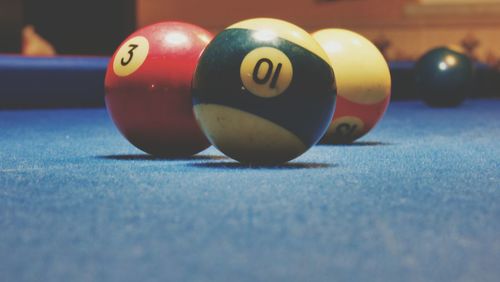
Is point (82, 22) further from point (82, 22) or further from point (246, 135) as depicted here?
point (246, 135)

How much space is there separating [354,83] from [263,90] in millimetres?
1231

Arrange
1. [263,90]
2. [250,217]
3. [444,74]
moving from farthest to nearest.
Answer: [444,74] → [263,90] → [250,217]

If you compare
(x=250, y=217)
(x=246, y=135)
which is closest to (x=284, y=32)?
(x=246, y=135)

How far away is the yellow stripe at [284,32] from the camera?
3504mm

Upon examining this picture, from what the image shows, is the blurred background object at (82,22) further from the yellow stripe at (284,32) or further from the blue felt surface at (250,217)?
the yellow stripe at (284,32)

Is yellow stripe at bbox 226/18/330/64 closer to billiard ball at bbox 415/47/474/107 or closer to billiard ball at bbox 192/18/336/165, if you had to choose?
billiard ball at bbox 192/18/336/165

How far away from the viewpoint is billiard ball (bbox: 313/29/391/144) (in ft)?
14.8

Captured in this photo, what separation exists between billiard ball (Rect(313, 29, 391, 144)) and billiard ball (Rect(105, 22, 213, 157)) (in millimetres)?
898

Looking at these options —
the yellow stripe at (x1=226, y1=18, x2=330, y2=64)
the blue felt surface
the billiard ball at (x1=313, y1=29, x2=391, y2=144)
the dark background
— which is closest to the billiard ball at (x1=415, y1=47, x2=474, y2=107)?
the billiard ball at (x1=313, y1=29, x2=391, y2=144)

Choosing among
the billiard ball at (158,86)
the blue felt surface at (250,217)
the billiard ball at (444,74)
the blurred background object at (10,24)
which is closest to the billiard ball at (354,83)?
the blue felt surface at (250,217)

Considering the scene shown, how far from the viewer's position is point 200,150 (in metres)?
4.07

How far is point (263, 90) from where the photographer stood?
11.2 feet

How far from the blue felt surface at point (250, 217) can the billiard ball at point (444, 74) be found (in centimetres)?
431

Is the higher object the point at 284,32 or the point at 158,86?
the point at 284,32
